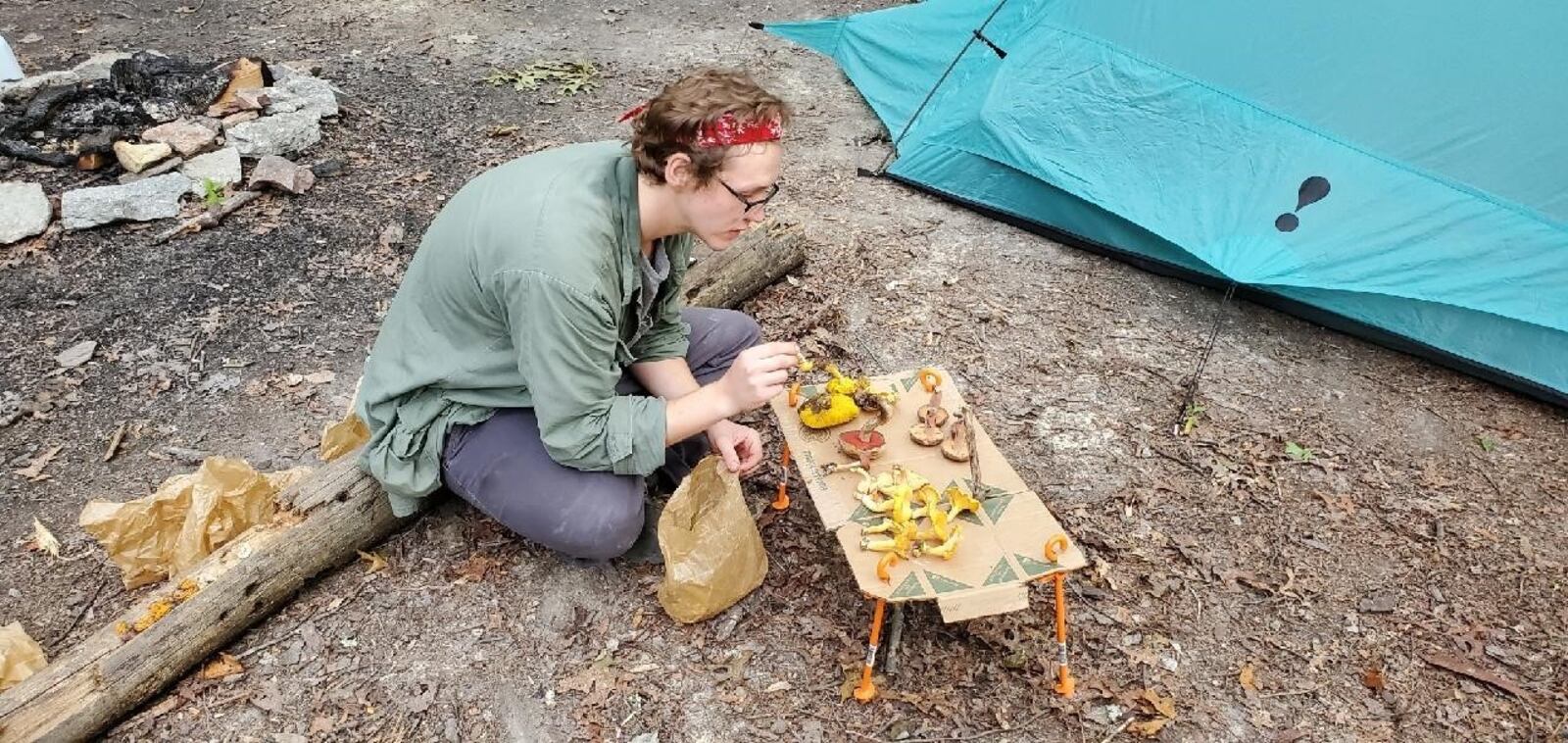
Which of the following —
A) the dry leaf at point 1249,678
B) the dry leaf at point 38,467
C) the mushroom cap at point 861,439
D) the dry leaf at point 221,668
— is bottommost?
the dry leaf at point 38,467

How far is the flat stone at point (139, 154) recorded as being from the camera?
15.7 feet

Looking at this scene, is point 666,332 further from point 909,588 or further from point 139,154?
point 139,154

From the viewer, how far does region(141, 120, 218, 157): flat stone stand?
16.0ft

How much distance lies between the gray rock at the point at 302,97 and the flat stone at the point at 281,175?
60cm

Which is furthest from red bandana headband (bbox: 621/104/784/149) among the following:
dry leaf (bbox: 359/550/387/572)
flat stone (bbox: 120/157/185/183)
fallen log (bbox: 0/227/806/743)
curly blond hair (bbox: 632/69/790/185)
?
flat stone (bbox: 120/157/185/183)

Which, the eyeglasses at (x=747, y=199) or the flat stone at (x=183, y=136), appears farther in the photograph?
the flat stone at (x=183, y=136)

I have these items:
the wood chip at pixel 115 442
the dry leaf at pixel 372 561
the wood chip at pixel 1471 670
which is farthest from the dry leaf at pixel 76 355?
the wood chip at pixel 1471 670

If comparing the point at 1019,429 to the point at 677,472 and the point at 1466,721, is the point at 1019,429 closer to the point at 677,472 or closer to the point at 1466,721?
the point at 677,472

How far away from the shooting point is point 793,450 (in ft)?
8.79

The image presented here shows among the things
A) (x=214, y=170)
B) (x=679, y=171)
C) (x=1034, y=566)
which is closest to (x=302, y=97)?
(x=214, y=170)

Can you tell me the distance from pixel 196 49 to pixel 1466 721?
24.4ft

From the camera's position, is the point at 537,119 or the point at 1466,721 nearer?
the point at 1466,721

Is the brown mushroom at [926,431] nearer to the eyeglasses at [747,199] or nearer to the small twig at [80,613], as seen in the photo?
the eyeglasses at [747,199]

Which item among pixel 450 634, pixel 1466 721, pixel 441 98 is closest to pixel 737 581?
pixel 450 634
